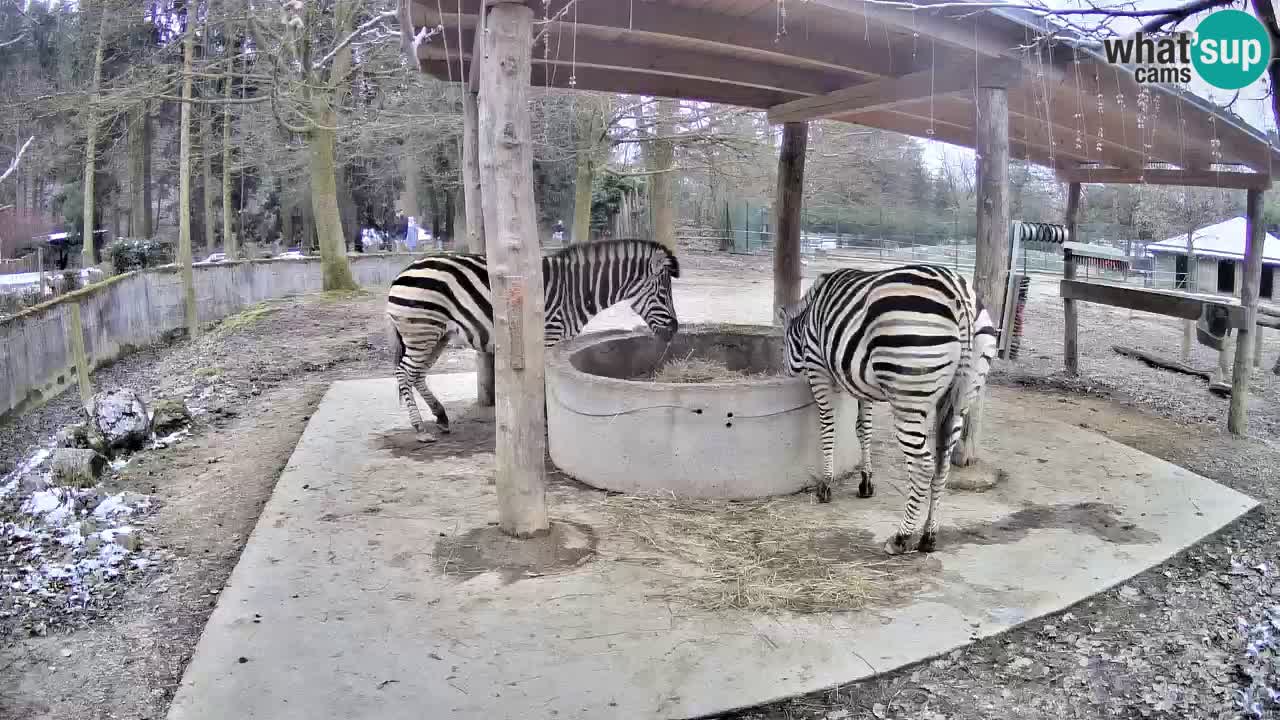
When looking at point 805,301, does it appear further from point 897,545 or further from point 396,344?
point 396,344

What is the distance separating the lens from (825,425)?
18.9ft

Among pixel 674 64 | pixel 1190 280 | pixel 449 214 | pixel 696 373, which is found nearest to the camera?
pixel 674 64

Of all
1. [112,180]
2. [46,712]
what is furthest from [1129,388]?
[112,180]

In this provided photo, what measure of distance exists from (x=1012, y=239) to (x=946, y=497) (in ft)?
8.25

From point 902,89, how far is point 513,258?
3.87m

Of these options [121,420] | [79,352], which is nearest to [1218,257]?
[121,420]

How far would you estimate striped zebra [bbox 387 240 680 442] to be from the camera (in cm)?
707

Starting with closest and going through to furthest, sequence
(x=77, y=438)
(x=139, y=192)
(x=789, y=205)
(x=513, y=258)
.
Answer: (x=513, y=258) < (x=77, y=438) < (x=789, y=205) < (x=139, y=192)

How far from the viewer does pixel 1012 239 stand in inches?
271

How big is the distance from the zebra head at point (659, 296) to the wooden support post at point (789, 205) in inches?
66.6

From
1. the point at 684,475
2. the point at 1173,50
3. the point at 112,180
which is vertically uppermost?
the point at 112,180

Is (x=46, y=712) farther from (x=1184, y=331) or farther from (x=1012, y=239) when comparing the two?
(x=1184, y=331)

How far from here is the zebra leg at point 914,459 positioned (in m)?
4.69

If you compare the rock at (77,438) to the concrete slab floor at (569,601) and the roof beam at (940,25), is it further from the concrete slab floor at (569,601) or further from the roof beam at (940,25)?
the roof beam at (940,25)
